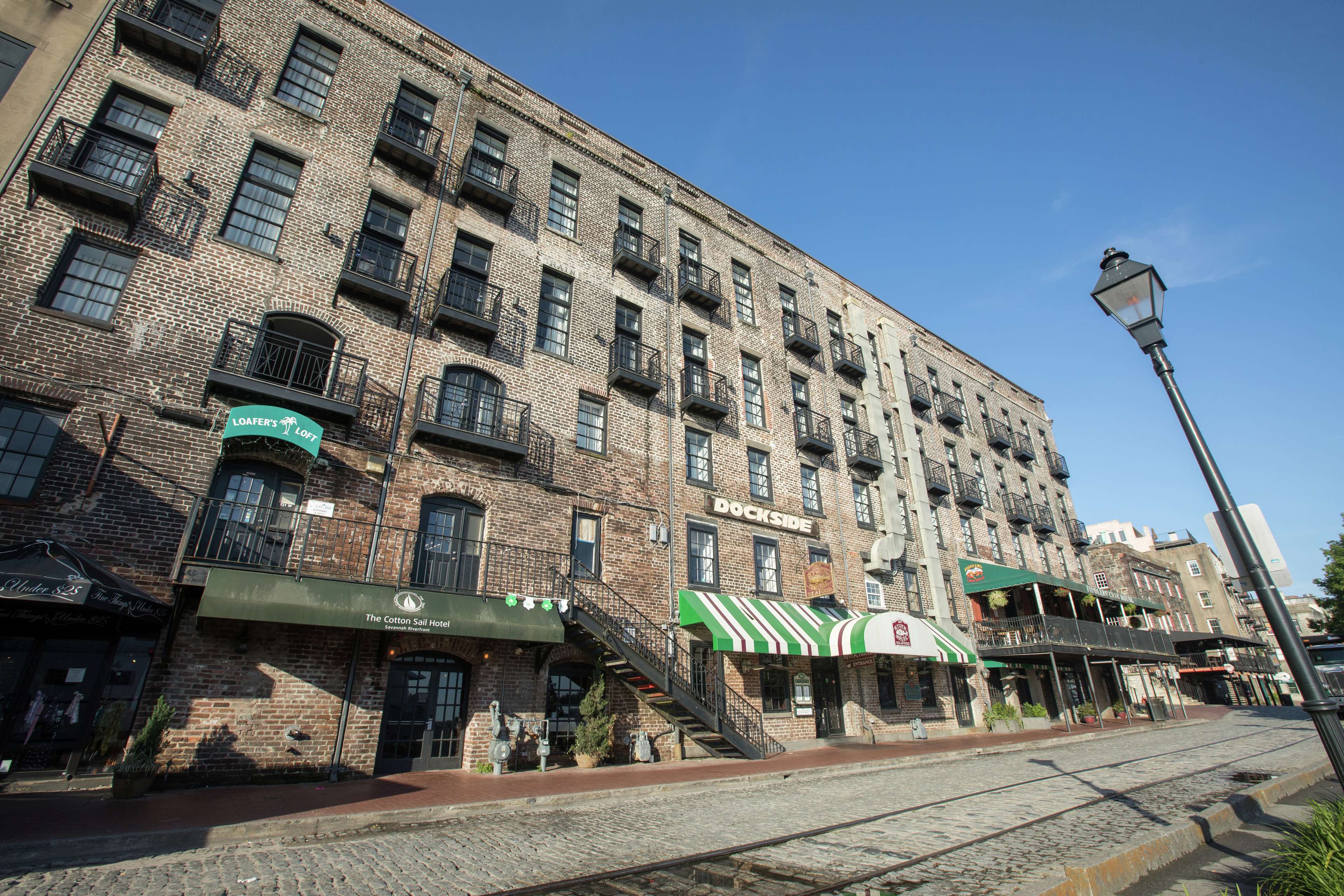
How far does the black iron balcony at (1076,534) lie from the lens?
33719mm

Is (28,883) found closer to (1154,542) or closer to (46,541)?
(46,541)

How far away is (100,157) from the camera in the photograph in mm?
11133

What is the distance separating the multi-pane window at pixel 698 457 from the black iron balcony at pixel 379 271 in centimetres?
857

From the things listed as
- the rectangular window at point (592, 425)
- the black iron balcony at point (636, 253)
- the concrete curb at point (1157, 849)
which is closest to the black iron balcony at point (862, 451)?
the black iron balcony at point (636, 253)

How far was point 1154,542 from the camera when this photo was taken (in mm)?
55562

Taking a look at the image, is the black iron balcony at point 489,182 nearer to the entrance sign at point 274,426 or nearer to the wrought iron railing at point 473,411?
the wrought iron railing at point 473,411

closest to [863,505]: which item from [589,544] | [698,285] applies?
[698,285]

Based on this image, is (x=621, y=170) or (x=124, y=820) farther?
(x=621, y=170)

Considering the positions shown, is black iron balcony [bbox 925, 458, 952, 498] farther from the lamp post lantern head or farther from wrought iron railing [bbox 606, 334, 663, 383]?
the lamp post lantern head

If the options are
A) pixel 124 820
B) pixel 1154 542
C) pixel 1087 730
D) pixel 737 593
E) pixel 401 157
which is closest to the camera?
pixel 124 820

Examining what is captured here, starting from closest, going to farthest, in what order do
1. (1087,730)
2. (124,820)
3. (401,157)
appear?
(124,820) < (401,157) < (1087,730)

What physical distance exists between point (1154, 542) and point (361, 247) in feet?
224

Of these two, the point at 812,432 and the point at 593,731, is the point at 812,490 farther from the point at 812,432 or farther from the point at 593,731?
the point at 593,731

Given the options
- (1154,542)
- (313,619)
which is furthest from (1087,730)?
(1154,542)
